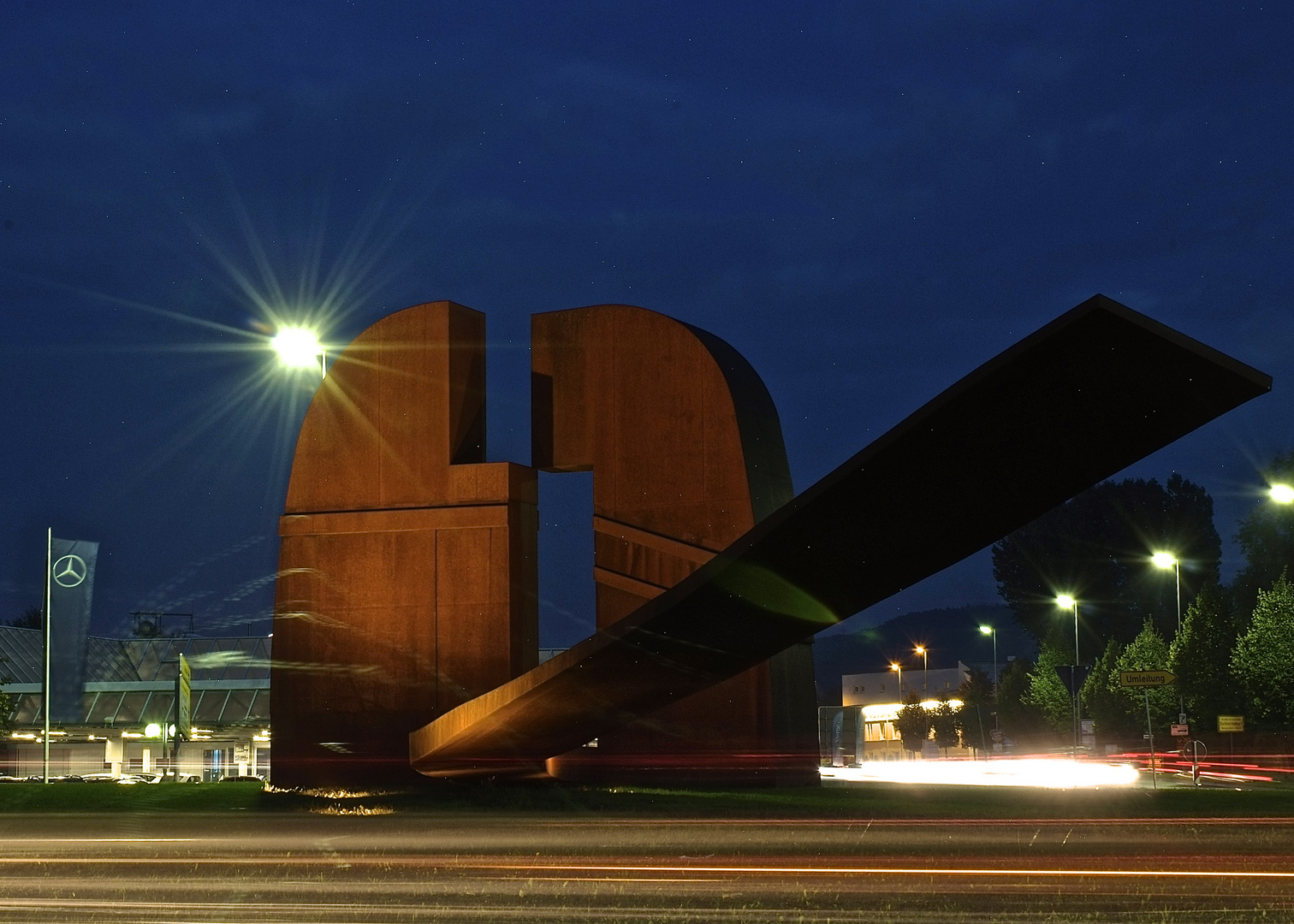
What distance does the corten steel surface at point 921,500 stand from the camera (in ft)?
42.5

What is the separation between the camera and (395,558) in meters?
26.7

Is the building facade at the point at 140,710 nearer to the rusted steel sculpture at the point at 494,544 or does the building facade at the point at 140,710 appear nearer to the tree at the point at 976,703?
the rusted steel sculpture at the point at 494,544

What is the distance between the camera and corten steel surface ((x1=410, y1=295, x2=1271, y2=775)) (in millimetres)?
12969

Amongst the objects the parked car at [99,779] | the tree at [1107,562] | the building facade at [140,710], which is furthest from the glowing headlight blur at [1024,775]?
the tree at [1107,562]

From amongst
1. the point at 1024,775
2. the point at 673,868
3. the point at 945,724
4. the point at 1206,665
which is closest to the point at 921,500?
the point at 673,868

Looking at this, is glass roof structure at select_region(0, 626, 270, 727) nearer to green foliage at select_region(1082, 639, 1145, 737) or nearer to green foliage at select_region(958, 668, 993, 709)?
green foliage at select_region(1082, 639, 1145, 737)

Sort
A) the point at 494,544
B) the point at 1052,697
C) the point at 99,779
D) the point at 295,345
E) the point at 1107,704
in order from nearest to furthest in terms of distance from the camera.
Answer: the point at 295,345, the point at 494,544, the point at 99,779, the point at 1107,704, the point at 1052,697

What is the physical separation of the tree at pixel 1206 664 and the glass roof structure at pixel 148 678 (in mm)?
47794

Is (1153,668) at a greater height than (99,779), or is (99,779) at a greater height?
(1153,668)

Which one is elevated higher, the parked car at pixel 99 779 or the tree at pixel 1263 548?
the tree at pixel 1263 548

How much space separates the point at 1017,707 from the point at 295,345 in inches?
3343

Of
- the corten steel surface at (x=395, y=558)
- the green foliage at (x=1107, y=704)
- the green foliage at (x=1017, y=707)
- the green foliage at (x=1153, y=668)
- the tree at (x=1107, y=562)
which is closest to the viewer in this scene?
the corten steel surface at (x=395, y=558)

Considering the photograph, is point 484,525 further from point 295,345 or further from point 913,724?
point 913,724

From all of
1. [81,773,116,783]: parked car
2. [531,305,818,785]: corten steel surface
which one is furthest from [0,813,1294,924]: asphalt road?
[81,773,116,783]: parked car
